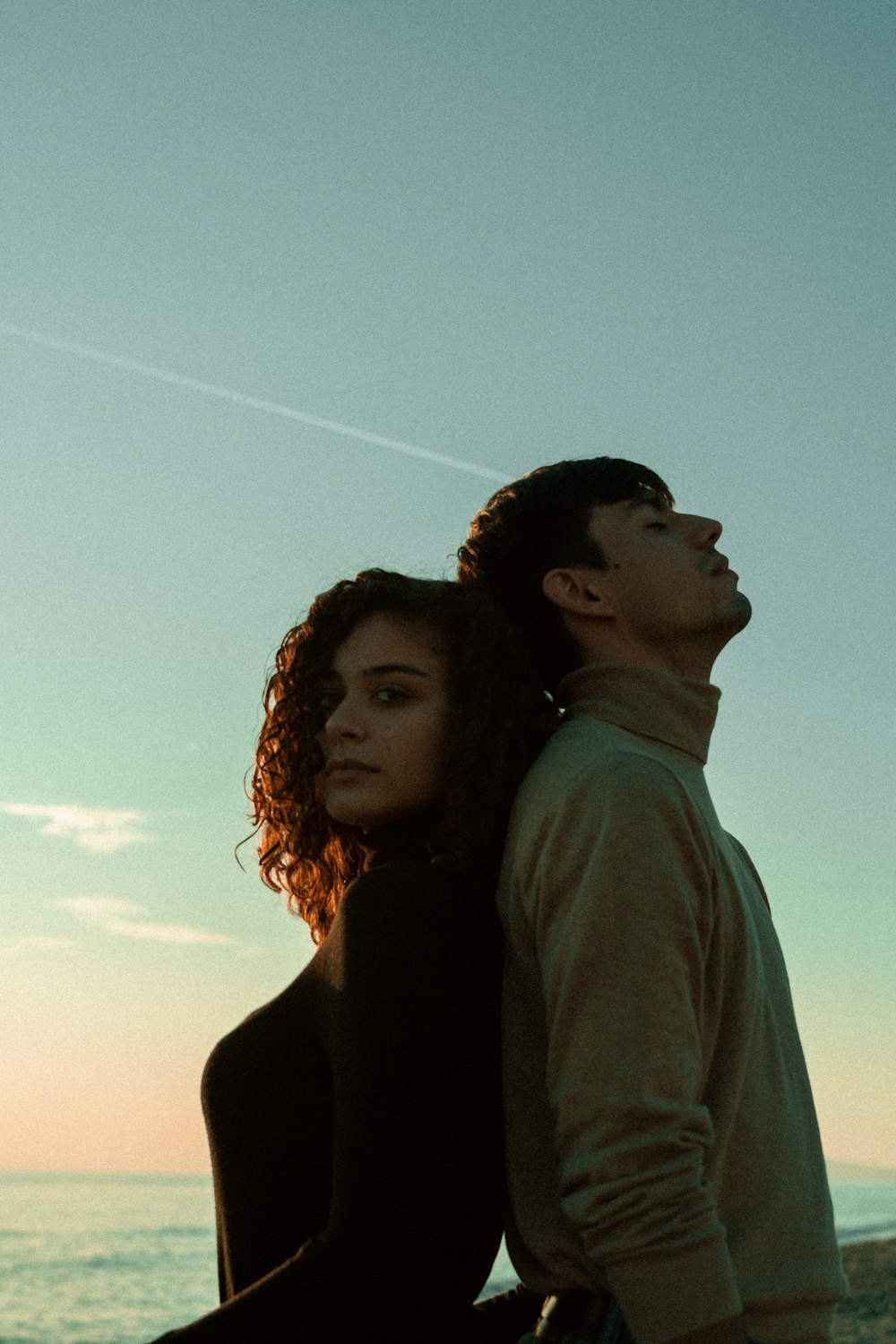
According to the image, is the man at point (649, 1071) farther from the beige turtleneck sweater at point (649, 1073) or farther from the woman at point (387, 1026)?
the woman at point (387, 1026)

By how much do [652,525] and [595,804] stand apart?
3.80 feet

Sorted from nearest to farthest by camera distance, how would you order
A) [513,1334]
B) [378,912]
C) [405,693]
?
[378,912] < [513,1334] < [405,693]

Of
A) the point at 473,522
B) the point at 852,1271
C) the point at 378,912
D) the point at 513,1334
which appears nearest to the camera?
the point at 378,912

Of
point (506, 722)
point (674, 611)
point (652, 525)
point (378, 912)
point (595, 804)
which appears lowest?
point (378, 912)

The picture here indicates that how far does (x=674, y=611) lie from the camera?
9.94ft

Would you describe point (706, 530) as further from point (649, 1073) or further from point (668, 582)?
point (649, 1073)

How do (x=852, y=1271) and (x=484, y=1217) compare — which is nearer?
(x=484, y=1217)

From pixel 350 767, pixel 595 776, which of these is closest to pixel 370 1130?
pixel 595 776

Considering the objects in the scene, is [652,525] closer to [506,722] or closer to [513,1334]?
[506,722]

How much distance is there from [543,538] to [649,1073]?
1645 mm

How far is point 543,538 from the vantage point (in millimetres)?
3365

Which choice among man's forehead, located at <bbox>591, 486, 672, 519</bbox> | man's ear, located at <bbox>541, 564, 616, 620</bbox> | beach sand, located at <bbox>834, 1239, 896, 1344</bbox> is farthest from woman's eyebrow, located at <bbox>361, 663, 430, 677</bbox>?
beach sand, located at <bbox>834, 1239, 896, 1344</bbox>

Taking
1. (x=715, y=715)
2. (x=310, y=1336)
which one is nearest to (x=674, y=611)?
(x=715, y=715)

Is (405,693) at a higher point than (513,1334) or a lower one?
higher
